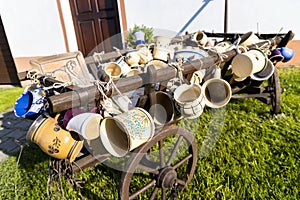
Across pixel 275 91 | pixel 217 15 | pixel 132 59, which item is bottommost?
pixel 275 91

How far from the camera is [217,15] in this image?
3.85 metres

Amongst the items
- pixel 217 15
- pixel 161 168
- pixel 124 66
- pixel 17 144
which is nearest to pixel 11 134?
pixel 17 144

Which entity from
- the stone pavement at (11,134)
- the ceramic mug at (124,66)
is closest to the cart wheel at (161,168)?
the ceramic mug at (124,66)

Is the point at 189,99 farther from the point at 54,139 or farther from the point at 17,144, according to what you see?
the point at 17,144

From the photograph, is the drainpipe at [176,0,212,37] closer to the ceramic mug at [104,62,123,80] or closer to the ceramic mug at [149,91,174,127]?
the ceramic mug at [104,62,123,80]

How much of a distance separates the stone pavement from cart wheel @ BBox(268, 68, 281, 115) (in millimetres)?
2207

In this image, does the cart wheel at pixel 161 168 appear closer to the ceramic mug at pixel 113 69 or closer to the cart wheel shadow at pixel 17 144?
the ceramic mug at pixel 113 69

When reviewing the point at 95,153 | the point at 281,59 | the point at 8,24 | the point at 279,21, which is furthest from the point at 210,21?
the point at 8,24

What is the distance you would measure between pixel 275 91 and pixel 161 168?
122 cm

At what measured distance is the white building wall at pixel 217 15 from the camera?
361 cm

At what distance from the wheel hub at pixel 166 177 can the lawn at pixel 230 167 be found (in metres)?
0.24

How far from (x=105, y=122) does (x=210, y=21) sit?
3.35m

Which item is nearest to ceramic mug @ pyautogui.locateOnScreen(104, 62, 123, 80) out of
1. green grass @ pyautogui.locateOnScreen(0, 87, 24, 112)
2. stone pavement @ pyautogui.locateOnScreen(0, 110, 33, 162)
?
stone pavement @ pyautogui.locateOnScreen(0, 110, 33, 162)

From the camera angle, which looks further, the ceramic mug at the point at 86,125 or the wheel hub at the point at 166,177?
the wheel hub at the point at 166,177
